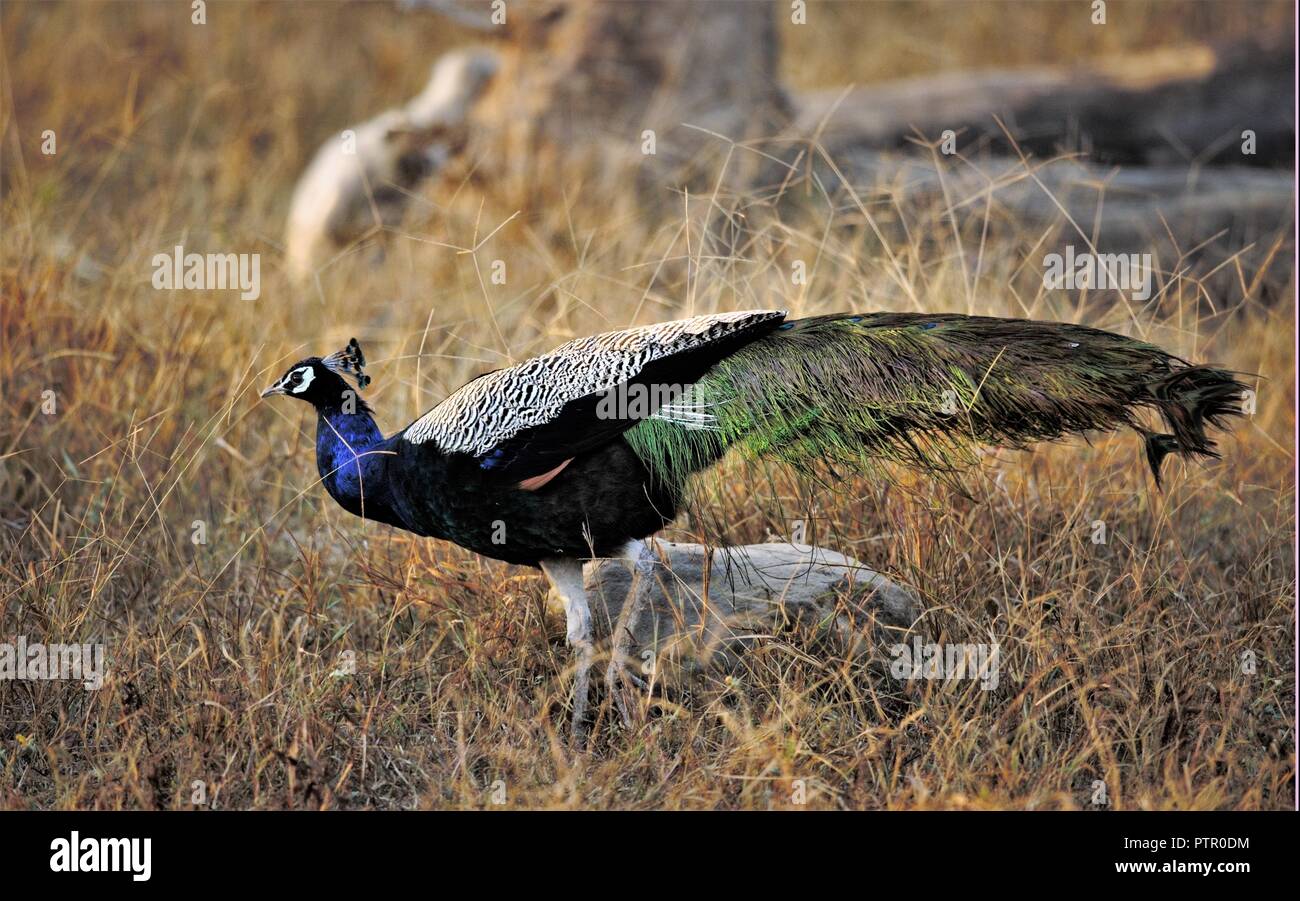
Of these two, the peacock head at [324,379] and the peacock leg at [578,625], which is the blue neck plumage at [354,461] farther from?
the peacock leg at [578,625]

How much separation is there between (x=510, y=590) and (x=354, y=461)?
79cm

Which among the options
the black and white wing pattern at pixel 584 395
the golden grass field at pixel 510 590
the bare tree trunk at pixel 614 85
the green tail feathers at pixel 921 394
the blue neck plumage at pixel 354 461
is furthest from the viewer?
the bare tree trunk at pixel 614 85

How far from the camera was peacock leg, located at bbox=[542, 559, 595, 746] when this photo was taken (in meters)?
3.87

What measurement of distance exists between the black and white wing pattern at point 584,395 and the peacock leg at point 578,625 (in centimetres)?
39

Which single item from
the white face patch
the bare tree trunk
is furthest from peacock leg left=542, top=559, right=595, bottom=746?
the bare tree trunk

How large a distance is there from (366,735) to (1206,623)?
261 centimetres

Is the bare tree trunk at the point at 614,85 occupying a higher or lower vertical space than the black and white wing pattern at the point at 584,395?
higher

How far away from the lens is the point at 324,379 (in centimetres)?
388

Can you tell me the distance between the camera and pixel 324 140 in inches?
378

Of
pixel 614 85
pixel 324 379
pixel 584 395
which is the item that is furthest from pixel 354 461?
pixel 614 85

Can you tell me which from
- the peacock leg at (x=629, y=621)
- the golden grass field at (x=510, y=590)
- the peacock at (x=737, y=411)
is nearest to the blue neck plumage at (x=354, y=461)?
the peacock at (x=737, y=411)

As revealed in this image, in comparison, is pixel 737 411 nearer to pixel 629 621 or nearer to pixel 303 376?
pixel 629 621

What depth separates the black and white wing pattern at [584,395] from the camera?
141 inches

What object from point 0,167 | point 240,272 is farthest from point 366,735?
point 0,167
